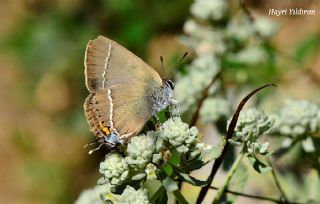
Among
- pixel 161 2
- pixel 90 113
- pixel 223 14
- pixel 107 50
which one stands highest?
pixel 161 2

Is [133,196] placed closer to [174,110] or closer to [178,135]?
[178,135]

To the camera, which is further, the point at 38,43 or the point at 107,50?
the point at 38,43

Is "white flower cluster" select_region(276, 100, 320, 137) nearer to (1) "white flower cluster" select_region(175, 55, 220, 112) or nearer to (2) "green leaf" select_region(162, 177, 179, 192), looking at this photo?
(1) "white flower cluster" select_region(175, 55, 220, 112)

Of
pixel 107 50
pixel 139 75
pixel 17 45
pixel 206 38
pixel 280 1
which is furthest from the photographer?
pixel 17 45

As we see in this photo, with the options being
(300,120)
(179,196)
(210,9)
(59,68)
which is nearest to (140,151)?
(179,196)

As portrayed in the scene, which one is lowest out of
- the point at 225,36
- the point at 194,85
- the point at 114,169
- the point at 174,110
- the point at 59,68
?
the point at 114,169

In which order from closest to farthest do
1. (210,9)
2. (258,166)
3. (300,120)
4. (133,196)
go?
(133,196) → (258,166) → (300,120) → (210,9)

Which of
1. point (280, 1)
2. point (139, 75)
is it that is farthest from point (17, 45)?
point (139, 75)

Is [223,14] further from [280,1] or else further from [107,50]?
[280,1]
